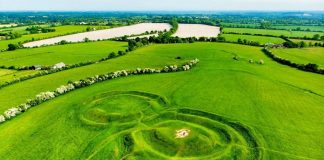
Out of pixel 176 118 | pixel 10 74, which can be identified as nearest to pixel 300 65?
pixel 176 118

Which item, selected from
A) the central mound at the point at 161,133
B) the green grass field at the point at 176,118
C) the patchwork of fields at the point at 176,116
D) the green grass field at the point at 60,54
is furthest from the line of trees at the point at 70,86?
the green grass field at the point at 60,54

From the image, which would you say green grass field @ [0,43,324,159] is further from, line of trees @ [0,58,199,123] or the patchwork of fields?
line of trees @ [0,58,199,123]

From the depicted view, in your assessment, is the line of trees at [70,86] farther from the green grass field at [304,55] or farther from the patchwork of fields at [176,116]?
the green grass field at [304,55]

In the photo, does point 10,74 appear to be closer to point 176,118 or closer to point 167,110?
point 167,110

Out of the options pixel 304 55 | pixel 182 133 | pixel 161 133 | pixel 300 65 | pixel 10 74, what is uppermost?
pixel 300 65

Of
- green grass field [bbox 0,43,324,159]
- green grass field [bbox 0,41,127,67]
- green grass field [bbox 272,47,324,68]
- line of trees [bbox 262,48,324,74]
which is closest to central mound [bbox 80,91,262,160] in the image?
green grass field [bbox 0,43,324,159]

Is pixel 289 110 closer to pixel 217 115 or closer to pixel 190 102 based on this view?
pixel 217 115
